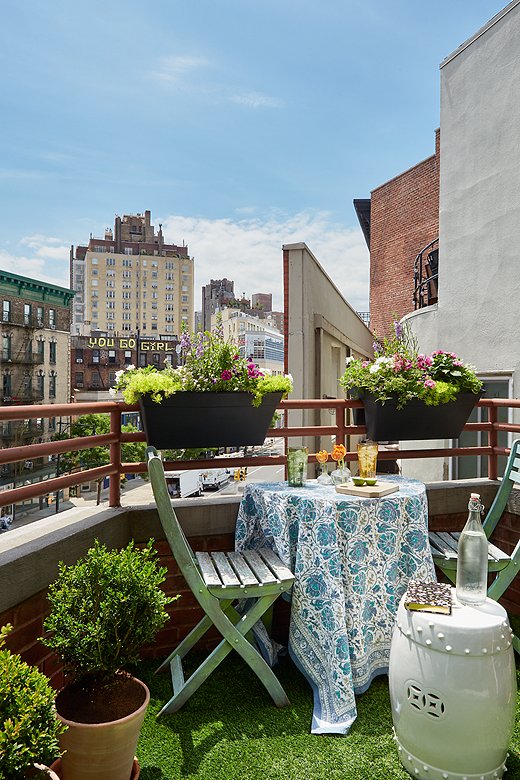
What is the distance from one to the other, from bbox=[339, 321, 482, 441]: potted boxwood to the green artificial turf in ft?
3.94

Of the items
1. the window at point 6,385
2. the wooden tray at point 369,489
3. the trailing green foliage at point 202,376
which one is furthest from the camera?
the window at point 6,385

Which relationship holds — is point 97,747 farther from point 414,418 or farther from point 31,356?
point 31,356

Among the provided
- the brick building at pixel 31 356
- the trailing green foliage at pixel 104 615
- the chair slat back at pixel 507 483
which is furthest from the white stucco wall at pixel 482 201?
the brick building at pixel 31 356

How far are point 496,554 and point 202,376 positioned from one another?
1.51 meters

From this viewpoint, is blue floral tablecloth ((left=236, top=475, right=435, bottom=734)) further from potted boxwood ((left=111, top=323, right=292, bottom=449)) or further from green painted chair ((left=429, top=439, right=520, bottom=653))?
potted boxwood ((left=111, top=323, right=292, bottom=449))

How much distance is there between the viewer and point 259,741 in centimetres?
193

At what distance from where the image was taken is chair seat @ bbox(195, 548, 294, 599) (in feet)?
6.46

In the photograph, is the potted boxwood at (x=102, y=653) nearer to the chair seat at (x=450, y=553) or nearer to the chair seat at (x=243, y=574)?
the chair seat at (x=243, y=574)

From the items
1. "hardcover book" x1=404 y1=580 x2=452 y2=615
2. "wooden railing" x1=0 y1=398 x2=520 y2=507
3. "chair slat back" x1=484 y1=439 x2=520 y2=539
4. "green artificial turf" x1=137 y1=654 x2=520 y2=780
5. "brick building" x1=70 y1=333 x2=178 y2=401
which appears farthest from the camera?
"brick building" x1=70 y1=333 x2=178 y2=401

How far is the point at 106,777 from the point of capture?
155 cm

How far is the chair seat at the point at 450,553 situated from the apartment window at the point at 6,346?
114 ft

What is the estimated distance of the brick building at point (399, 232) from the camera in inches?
392

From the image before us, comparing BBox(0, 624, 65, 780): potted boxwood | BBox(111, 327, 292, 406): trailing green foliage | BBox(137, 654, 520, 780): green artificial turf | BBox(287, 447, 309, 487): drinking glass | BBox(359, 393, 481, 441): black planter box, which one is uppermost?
BBox(111, 327, 292, 406): trailing green foliage

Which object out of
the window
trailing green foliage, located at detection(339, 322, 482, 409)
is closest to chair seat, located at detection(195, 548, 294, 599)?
trailing green foliage, located at detection(339, 322, 482, 409)
